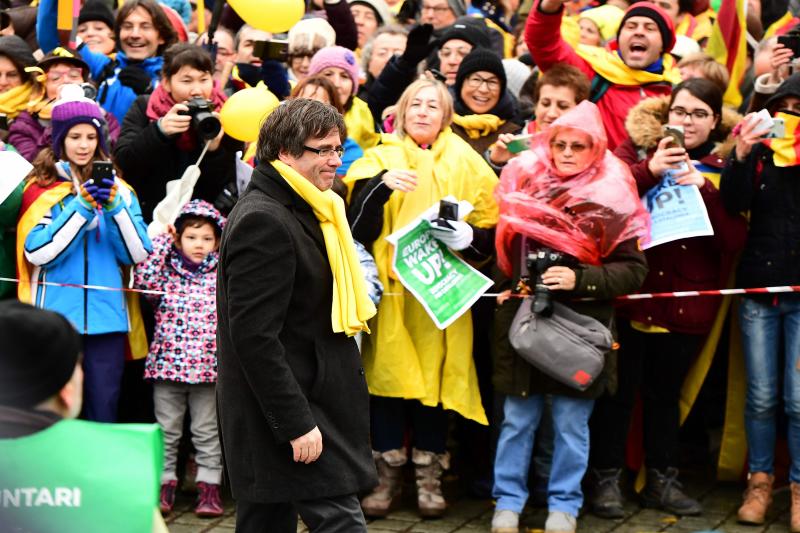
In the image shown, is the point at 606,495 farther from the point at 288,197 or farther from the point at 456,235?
the point at 288,197

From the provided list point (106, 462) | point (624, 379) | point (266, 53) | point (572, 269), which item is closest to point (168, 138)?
point (266, 53)

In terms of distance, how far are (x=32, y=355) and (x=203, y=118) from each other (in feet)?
14.1

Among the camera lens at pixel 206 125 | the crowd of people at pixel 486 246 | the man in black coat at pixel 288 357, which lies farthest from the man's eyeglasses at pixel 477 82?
the man in black coat at pixel 288 357

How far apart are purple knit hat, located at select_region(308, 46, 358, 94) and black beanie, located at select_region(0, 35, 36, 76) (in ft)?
5.88

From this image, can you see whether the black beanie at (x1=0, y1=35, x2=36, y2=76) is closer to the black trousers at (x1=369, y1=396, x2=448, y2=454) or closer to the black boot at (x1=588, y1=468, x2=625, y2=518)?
the black trousers at (x1=369, y1=396, x2=448, y2=454)

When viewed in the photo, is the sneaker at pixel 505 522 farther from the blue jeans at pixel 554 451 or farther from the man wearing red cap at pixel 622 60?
the man wearing red cap at pixel 622 60

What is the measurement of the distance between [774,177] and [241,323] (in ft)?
11.8

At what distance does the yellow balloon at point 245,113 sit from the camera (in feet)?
25.0

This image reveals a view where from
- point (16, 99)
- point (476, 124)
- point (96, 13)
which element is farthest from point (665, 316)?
point (96, 13)

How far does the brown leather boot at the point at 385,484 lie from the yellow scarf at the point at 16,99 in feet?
10.1

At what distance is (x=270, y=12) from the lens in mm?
8148

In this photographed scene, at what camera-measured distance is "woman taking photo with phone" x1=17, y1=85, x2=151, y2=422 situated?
24.1ft

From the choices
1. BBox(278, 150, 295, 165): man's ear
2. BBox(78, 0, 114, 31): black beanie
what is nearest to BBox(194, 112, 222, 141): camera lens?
BBox(78, 0, 114, 31): black beanie

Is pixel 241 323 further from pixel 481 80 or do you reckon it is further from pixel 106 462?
pixel 481 80
